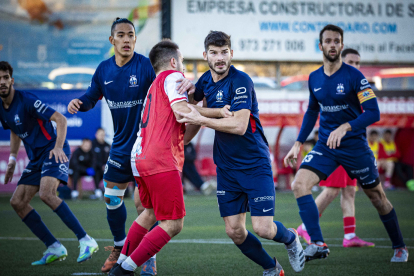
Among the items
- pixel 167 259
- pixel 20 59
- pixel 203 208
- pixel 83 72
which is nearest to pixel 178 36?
pixel 83 72

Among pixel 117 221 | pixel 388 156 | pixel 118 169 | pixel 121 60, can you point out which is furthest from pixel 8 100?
pixel 388 156

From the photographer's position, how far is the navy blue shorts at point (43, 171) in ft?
18.4

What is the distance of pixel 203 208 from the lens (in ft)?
36.6

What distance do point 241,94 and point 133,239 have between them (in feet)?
5.10

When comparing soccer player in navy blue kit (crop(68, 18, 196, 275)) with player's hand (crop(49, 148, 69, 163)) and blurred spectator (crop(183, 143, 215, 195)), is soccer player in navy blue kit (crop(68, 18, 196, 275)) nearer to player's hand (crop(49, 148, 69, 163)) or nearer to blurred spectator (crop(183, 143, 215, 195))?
player's hand (crop(49, 148, 69, 163))

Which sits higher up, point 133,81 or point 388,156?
point 133,81

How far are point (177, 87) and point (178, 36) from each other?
563 inches

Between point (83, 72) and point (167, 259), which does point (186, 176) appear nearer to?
point (83, 72)

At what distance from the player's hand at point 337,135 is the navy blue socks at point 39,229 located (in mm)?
3171

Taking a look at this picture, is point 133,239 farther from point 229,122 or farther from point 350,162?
point 350,162

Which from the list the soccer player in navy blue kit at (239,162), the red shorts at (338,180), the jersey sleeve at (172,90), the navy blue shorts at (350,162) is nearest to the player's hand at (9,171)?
the soccer player in navy blue kit at (239,162)

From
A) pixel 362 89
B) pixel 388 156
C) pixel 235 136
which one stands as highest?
pixel 362 89

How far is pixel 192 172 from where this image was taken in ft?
49.2

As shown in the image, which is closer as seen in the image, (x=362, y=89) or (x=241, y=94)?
(x=241, y=94)
